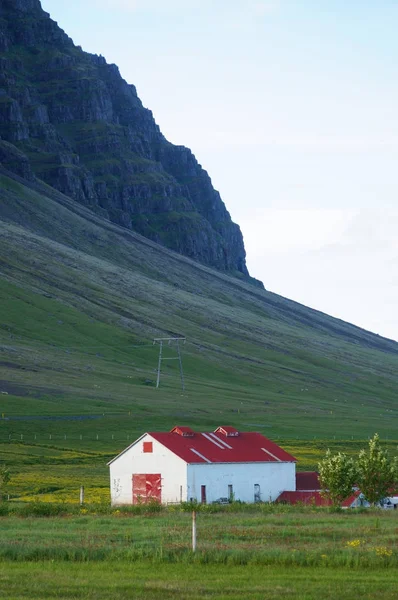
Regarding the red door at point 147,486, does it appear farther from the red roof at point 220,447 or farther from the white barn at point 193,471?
the red roof at point 220,447

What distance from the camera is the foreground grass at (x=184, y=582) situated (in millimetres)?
30172

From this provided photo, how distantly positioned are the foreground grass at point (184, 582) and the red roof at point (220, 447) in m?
44.7

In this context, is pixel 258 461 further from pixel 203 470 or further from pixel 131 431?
pixel 131 431

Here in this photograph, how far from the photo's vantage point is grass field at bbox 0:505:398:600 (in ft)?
102

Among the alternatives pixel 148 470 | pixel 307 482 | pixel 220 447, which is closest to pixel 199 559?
pixel 148 470

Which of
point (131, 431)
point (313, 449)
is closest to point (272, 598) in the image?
point (313, 449)

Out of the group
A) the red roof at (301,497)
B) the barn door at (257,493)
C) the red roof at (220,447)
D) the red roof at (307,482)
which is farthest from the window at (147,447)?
the red roof at (307,482)

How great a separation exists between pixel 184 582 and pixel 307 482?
58.3 metres

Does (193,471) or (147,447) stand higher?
(147,447)

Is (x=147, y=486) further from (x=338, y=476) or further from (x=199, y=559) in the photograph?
(x=199, y=559)

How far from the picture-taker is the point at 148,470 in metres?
81.2

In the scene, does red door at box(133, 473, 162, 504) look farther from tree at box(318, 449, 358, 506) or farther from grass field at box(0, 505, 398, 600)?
grass field at box(0, 505, 398, 600)

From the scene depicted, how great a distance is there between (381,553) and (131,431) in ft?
342

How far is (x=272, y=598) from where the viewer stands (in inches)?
1171
